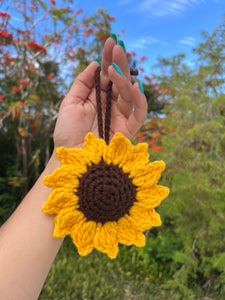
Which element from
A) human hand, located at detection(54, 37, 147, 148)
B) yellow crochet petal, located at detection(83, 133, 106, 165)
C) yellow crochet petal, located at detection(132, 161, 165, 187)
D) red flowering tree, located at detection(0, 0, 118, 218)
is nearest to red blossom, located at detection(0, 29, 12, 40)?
red flowering tree, located at detection(0, 0, 118, 218)

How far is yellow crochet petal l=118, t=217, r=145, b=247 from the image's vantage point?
875 mm

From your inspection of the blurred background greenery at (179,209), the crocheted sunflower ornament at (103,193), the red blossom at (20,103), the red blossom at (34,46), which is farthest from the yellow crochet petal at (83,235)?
the red blossom at (34,46)

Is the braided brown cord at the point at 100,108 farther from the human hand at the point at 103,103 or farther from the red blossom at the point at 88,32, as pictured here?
the red blossom at the point at 88,32

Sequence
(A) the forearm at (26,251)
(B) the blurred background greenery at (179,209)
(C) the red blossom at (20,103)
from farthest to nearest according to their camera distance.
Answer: (C) the red blossom at (20,103) < (B) the blurred background greenery at (179,209) < (A) the forearm at (26,251)

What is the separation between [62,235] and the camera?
80 cm

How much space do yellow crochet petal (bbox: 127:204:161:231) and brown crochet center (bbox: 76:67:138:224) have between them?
3cm

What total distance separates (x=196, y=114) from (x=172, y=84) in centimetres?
54

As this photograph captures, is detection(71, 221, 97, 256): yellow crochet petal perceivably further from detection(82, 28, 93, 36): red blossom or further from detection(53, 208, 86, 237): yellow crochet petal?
detection(82, 28, 93, 36): red blossom

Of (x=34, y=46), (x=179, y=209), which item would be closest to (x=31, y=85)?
(x=34, y=46)

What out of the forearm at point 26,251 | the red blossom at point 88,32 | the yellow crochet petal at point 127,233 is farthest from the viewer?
the red blossom at point 88,32

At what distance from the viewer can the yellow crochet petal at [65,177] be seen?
810 mm

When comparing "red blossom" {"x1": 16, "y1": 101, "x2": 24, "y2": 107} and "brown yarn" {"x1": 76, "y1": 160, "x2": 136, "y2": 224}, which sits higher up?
"red blossom" {"x1": 16, "y1": 101, "x2": 24, "y2": 107}

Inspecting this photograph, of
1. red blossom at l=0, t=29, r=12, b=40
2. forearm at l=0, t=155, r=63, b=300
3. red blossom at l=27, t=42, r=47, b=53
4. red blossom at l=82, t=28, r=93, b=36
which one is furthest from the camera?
red blossom at l=82, t=28, r=93, b=36

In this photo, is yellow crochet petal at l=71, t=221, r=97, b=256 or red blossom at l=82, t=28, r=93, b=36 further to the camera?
red blossom at l=82, t=28, r=93, b=36
